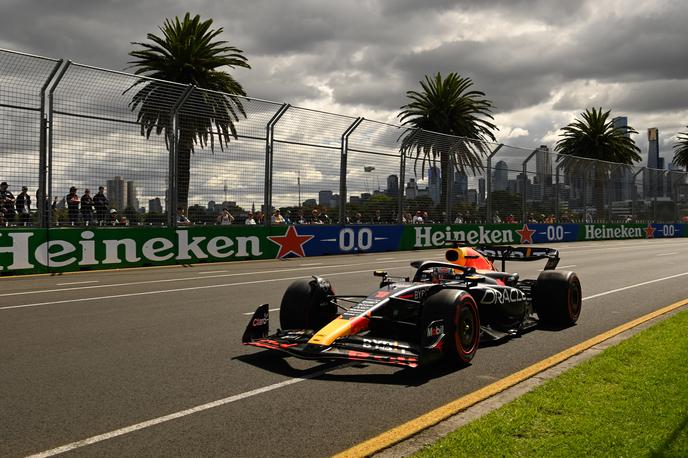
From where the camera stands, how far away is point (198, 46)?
2958 centimetres

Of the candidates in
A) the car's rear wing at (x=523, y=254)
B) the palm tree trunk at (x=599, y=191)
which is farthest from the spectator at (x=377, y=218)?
the palm tree trunk at (x=599, y=191)

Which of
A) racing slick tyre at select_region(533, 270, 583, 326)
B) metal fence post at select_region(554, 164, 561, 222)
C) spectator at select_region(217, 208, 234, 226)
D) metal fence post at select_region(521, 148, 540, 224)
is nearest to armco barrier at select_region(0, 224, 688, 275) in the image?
spectator at select_region(217, 208, 234, 226)

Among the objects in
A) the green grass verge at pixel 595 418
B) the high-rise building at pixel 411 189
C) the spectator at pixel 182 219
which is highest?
the high-rise building at pixel 411 189

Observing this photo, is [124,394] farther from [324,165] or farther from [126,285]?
[324,165]

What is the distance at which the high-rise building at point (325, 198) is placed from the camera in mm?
20469

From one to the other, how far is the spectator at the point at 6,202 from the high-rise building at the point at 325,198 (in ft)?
30.4

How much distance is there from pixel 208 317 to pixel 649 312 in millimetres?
6061

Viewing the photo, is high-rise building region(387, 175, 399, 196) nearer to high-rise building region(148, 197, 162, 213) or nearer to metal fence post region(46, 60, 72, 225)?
high-rise building region(148, 197, 162, 213)

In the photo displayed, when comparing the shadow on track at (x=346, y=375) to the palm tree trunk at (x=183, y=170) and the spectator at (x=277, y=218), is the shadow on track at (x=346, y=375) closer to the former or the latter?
the palm tree trunk at (x=183, y=170)

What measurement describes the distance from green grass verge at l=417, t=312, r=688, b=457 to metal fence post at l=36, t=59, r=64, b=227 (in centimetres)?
1227

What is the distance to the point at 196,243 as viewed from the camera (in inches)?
675

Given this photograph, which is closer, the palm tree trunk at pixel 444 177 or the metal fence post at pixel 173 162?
the metal fence post at pixel 173 162

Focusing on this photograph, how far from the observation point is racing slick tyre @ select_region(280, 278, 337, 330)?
21.1ft

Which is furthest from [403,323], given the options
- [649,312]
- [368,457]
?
[649,312]
